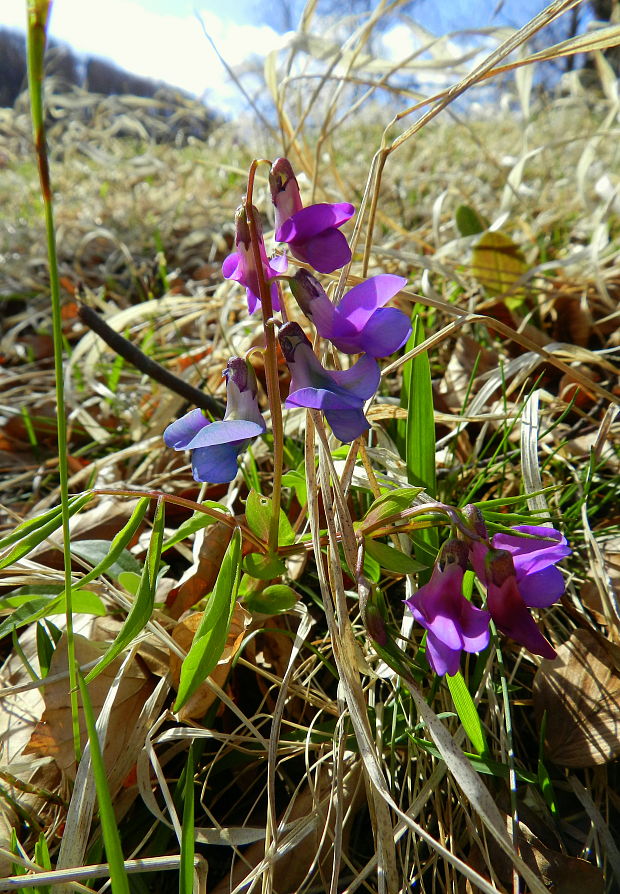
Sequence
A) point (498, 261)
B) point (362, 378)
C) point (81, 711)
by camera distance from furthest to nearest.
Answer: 1. point (498, 261)
2. point (81, 711)
3. point (362, 378)

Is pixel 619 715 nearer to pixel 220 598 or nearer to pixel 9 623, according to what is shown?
pixel 220 598

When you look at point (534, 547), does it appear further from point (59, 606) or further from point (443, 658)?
point (59, 606)

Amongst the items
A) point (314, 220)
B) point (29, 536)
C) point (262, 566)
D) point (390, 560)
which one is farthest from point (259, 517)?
point (314, 220)

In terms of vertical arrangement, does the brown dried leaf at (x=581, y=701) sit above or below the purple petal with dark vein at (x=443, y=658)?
below

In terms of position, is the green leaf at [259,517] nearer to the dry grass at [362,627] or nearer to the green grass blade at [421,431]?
the dry grass at [362,627]

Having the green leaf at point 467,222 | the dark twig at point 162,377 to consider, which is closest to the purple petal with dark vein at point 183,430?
the dark twig at point 162,377

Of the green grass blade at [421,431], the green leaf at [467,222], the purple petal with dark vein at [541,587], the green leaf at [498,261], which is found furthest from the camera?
the green leaf at [467,222]

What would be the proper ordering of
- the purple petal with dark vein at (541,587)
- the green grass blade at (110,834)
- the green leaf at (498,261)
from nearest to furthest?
the green grass blade at (110,834), the purple petal with dark vein at (541,587), the green leaf at (498,261)
